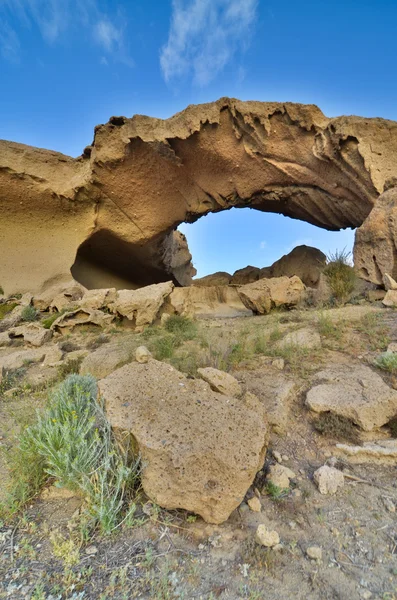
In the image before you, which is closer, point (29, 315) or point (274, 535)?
point (274, 535)

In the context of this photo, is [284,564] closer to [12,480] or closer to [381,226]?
[12,480]

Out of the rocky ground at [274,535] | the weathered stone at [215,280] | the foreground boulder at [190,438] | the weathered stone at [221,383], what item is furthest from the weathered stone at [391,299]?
the weathered stone at [215,280]

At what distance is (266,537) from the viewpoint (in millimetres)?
1419

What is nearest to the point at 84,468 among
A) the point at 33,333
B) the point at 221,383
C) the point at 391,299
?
the point at 221,383

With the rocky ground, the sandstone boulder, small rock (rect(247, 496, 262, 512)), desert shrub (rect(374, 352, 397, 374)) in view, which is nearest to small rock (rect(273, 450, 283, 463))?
the rocky ground

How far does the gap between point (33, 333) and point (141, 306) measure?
84.2 inches

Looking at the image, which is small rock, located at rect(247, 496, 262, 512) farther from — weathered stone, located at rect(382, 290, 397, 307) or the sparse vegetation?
the sparse vegetation

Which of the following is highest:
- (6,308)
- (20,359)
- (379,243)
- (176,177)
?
(176,177)

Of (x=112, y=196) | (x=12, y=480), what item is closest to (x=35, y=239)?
(x=112, y=196)

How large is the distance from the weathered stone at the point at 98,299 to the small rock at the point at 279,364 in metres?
4.62

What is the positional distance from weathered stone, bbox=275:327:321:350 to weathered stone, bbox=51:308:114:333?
3.81 metres

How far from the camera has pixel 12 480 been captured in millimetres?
1796

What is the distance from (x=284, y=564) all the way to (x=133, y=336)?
4.38m

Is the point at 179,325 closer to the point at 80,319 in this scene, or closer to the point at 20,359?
the point at 80,319
